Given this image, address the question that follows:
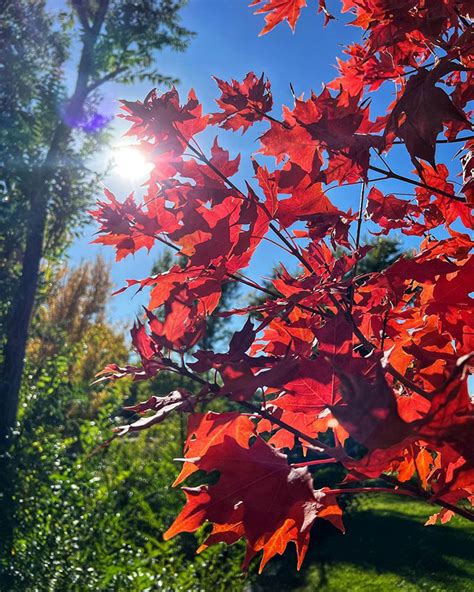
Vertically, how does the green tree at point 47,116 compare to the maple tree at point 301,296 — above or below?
above

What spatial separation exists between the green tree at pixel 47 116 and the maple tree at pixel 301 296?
791cm

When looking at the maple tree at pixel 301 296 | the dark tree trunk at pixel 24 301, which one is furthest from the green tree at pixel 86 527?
the maple tree at pixel 301 296

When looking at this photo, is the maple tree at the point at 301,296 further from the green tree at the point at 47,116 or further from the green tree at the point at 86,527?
the green tree at the point at 47,116

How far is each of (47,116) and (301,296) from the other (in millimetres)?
10508

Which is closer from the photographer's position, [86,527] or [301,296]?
[301,296]

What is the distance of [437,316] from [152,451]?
10848mm

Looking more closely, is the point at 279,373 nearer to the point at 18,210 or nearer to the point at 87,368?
the point at 18,210

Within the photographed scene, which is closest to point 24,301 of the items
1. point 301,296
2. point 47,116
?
point 47,116

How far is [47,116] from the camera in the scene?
1002cm

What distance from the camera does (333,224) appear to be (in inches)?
35.7

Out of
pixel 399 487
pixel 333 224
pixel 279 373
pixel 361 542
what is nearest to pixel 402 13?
pixel 333 224

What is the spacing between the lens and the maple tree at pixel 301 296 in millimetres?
660

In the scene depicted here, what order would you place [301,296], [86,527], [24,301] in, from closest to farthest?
[301,296], [86,527], [24,301]

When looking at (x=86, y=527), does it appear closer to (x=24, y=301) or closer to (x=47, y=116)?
(x=24, y=301)
